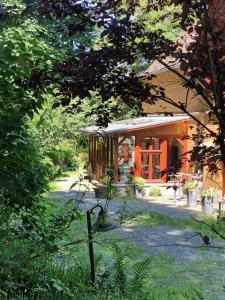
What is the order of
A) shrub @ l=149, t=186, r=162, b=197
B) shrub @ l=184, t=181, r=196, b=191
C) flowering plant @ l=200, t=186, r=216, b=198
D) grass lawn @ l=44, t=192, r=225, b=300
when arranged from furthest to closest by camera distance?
shrub @ l=149, t=186, r=162, b=197
shrub @ l=184, t=181, r=196, b=191
flowering plant @ l=200, t=186, r=216, b=198
grass lawn @ l=44, t=192, r=225, b=300

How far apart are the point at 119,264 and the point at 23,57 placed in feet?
9.80

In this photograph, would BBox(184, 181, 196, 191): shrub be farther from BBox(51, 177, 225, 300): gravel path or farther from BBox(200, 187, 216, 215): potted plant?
BBox(200, 187, 216, 215): potted plant

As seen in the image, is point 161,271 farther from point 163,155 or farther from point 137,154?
point 163,155

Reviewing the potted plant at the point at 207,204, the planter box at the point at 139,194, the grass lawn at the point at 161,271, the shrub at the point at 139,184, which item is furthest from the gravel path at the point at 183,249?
the planter box at the point at 139,194

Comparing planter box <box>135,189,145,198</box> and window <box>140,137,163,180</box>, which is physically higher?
window <box>140,137,163,180</box>

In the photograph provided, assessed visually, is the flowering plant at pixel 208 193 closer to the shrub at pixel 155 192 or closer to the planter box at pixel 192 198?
the planter box at pixel 192 198

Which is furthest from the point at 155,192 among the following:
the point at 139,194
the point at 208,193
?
the point at 208,193

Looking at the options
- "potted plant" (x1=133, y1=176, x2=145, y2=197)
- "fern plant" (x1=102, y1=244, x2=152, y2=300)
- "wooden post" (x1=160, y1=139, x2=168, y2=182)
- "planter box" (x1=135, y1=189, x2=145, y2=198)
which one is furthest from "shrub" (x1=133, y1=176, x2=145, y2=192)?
"fern plant" (x1=102, y1=244, x2=152, y2=300)

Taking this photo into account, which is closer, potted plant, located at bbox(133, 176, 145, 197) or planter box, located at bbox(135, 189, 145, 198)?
potted plant, located at bbox(133, 176, 145, 197)

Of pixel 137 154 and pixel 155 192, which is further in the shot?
pixel 137 154

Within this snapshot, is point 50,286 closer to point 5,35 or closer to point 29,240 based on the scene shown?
point 29,240

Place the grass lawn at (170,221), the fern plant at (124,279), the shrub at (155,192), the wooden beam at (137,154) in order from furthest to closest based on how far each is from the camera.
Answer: the wooden beam at (137,154) → the shrub at (155,192) → the grass lawn at (170,221) → the fern plant at (124,279)

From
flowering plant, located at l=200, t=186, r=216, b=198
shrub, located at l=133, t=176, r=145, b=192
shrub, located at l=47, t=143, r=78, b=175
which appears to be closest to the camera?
flowering plant, located at l=200, t=186, r=216, b=198

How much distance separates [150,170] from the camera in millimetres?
21375
